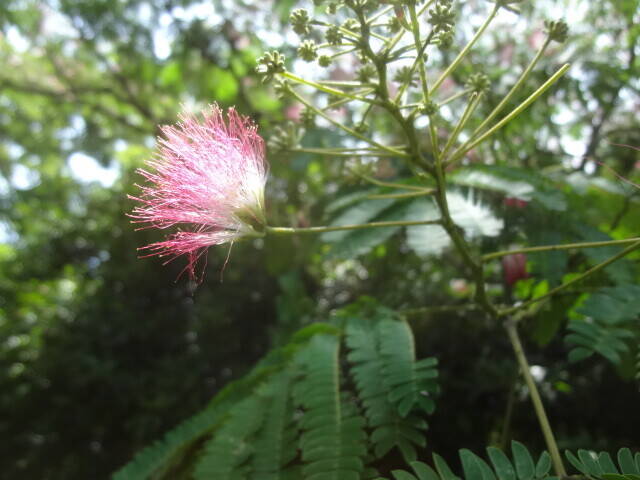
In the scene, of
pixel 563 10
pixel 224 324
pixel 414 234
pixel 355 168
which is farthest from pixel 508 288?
pixel 224 324

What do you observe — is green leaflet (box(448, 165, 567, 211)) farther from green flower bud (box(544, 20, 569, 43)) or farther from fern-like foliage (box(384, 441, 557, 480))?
fern-like foliage (box(384, 441, 557, 480))

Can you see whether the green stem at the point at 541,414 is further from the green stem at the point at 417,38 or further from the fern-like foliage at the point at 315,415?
the green stem at the point at 417,38

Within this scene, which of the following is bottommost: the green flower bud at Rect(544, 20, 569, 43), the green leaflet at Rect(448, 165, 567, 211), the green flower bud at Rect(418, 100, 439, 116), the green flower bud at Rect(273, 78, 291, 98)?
the green leaflet at Rect(448, 165, 567, 211)

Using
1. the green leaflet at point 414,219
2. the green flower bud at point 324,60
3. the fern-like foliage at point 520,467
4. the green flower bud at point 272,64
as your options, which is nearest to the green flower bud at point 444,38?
the green flower bud at point 324,60

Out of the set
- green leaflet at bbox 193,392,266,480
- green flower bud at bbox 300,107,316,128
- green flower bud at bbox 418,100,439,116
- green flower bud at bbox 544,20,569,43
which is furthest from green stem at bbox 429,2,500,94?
green leaflet at bbox 193,392,266,480

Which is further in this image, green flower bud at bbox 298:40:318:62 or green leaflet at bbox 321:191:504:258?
green leaflet at bbox 321:191:504:258

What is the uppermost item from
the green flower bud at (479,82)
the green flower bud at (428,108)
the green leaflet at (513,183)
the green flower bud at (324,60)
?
the green flower bud at (324,60)

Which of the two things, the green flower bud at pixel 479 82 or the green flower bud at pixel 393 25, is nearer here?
the green flower bud at pixel 393 25

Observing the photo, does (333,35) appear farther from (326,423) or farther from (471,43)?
(326,423)
